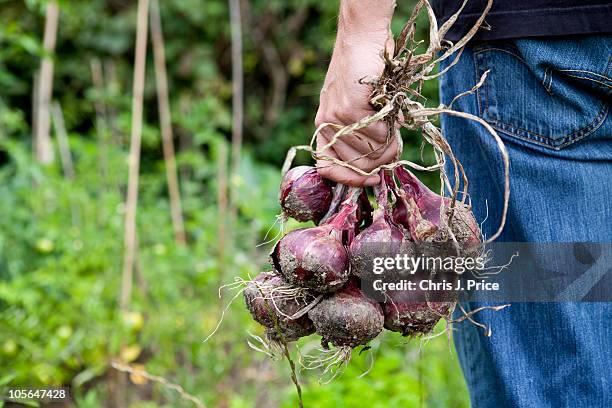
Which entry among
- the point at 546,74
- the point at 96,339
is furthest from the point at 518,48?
the point at 96,339

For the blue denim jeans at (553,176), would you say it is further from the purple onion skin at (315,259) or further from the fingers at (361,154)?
the purple onion skin at (315,259)

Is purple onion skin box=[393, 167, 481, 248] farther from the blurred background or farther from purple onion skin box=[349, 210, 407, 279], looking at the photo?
the blurred background

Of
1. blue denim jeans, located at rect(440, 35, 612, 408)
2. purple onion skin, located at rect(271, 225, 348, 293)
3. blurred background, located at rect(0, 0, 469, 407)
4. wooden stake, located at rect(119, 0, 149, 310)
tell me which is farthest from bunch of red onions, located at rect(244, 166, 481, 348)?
wooden stake, located at rect(119, 0, 149, 310)

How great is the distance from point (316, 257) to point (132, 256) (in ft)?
6.15

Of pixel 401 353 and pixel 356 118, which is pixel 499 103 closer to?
pixel 356 118

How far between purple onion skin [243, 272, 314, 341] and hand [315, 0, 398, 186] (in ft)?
0.69

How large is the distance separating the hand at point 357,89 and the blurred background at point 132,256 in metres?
0.81

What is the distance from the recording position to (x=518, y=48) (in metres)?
1.30

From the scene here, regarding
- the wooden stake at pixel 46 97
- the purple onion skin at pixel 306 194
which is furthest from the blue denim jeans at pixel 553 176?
the wooden stake at pixel 46 97

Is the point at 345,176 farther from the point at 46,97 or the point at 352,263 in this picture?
the point at 46,97

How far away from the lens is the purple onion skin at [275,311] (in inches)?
49.1

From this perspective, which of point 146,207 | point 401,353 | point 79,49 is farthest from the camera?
point 79,49

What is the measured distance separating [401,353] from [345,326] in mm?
2002

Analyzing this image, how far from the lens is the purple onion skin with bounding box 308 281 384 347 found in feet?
3.88
